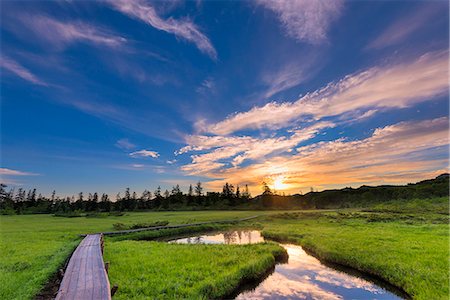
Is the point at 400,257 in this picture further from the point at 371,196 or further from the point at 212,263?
the point at 371,196

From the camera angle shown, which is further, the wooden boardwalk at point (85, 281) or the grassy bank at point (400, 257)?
the grassy bank at point (400, 257)

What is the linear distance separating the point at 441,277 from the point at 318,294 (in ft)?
25.3

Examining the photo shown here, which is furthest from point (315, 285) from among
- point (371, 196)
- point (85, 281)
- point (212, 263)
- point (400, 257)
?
point (371, 196)

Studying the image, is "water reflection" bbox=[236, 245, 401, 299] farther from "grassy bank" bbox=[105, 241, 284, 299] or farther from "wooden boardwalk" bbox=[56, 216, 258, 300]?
"wooden boardwalk" bbox=[56, 216, 258, 300]

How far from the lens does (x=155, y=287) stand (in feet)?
47.5

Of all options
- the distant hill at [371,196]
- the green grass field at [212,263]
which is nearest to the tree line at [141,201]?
the distant hill at [371,196]

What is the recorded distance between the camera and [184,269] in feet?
59.7

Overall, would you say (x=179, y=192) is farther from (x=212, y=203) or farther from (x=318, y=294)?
(x=318, y=294)

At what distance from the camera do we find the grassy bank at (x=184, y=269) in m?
14.1

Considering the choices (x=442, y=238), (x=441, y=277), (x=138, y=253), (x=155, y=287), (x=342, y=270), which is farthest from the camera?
(x=442, y=238)

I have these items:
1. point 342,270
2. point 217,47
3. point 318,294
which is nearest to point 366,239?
point 342,270

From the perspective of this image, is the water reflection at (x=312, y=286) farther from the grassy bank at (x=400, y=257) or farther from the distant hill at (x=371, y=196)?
the distant hill at (x=371, y=196)

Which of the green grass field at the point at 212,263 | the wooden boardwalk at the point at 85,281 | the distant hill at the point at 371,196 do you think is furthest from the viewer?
the distant hill at the point at 371,196

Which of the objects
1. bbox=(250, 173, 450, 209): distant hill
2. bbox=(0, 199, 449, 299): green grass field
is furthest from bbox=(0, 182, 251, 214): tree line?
bbox=(0, 199, 449, 299): green grass field
